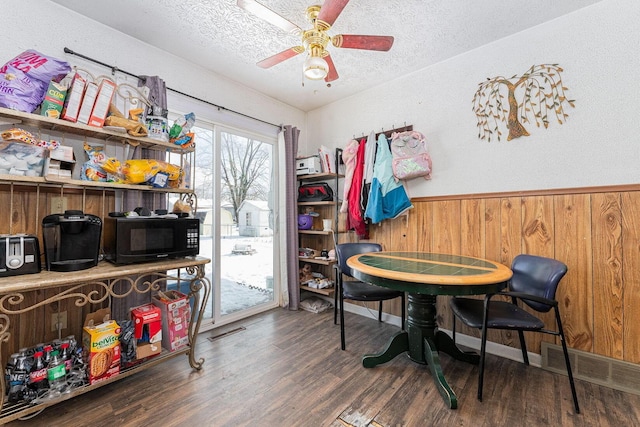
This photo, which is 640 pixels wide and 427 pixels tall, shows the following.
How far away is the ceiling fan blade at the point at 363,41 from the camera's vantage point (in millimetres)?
1627

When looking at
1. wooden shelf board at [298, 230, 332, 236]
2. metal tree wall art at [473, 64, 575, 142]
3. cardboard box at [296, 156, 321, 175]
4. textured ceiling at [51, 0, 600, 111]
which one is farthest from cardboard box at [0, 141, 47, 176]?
metal tree wall art at [473, 64, 575, 142]

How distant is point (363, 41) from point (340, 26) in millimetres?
560

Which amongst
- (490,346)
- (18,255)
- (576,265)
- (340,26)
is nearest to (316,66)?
(340,26)

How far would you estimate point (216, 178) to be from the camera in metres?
2.77

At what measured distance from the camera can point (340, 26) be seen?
208 centimetres

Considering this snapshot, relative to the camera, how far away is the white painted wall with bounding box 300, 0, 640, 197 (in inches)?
70.6

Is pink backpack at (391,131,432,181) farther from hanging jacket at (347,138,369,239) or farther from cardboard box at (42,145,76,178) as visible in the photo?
cardboard box at (42,145,76,178)

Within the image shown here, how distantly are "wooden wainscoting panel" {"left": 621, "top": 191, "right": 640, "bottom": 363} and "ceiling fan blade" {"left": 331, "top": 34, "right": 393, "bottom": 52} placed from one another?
182cm

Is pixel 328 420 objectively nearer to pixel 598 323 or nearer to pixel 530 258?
pixel 530 258

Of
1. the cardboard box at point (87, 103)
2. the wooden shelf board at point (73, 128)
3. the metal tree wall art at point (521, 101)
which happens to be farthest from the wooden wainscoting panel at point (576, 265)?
the cardboard box at point (87, 103)

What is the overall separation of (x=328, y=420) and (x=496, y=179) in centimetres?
215

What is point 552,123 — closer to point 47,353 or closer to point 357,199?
point 357,199

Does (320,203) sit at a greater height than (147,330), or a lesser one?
greater

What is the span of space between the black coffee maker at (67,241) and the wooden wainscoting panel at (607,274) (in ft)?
10.7
